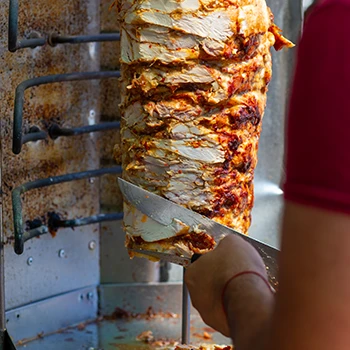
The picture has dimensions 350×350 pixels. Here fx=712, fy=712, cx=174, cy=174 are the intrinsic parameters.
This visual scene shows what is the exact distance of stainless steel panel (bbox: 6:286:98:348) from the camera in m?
2.53

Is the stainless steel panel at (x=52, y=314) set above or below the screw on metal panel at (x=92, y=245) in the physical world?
below

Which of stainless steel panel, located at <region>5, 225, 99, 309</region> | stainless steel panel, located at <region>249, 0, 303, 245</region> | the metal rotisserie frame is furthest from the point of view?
stainless steel panel, located at <region>249, 0, 303, 245</region>

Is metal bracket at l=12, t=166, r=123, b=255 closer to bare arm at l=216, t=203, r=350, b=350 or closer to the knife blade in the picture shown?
the knife blade

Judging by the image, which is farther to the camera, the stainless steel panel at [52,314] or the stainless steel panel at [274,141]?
the stainless steel panel at [274,141]

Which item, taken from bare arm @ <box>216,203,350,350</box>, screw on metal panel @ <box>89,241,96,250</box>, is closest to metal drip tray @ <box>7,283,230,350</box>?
screw on metal panel @ <box>89,241,96,250</box>

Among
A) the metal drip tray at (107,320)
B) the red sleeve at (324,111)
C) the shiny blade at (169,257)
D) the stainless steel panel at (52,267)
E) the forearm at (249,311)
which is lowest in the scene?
the metal drip tray at (107,320)

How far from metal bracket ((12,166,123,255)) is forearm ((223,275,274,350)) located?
1375 millimetres

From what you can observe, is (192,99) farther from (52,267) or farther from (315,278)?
(315,278)

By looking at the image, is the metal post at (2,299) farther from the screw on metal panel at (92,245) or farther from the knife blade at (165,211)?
the screw on metal panel at (92,245)

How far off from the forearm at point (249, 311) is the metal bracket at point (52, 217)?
1.37 metres

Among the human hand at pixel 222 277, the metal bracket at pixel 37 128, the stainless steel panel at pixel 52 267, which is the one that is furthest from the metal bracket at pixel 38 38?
the human hand at pixel 222 277

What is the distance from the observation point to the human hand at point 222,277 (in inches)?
38.3

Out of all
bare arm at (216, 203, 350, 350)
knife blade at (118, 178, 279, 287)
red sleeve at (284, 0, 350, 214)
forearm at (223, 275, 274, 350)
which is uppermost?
red sleeve at (284, 0, 350, 214)

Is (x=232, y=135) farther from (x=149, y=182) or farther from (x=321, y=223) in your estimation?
(x=321, y=223)
